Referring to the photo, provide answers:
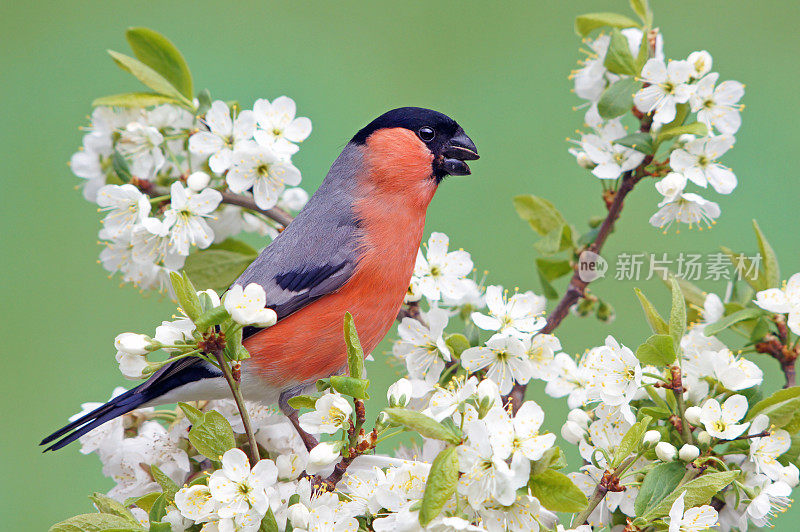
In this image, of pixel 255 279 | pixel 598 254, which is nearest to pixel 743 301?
pixel 598 254

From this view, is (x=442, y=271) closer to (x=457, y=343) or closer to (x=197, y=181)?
(x=457, y=343)

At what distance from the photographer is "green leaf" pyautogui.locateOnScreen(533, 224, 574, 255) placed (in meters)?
1.10

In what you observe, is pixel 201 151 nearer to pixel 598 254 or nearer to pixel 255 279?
pixel 255 279

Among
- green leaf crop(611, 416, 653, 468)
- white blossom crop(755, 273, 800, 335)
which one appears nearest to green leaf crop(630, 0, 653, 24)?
white blossom crop(755, 273, 800, 335)

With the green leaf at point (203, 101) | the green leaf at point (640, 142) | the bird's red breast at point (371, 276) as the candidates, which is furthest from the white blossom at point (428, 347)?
the green leaf at point (203, 101)

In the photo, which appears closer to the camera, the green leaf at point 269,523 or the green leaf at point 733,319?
the green leaf at point 269,523

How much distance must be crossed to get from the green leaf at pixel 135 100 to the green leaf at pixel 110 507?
0.53 m

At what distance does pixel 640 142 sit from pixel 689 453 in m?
0.42

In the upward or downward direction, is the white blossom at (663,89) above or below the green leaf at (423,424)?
above

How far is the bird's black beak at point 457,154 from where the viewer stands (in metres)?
1.14

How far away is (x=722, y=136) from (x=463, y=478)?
59 cm

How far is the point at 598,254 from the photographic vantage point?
1096 mm

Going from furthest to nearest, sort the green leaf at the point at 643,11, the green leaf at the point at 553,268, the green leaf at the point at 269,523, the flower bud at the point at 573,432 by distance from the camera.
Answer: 1. the green leaf at the point at 553,268
2. the green leaf at the point at 643,11
3. the flower bud at the point at 573,432
4. the green leaf at the point at 269,523

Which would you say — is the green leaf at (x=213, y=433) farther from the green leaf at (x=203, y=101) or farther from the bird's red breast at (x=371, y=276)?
the green leaf at (x=203, y=101)
